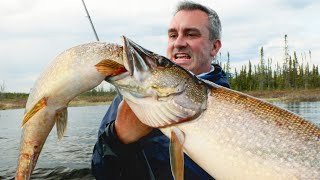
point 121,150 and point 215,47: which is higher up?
point 215,47

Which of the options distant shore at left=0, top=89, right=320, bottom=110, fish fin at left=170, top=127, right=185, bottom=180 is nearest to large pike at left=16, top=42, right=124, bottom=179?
fish fin at left=170, top=127, right=185, bottom=180

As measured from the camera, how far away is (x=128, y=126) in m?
2.81

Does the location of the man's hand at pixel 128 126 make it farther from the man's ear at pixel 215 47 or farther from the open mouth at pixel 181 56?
the man's ear at pixel 215 47

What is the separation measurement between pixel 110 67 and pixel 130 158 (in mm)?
1067

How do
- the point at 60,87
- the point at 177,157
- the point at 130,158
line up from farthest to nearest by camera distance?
the point at 130,158 → the point at 60,87 → the point at 177,157

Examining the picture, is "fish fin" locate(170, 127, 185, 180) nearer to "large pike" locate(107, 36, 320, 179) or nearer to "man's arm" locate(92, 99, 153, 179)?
"large pike" locate(107, 36, 320, 179)

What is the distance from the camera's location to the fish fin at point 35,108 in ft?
9.02

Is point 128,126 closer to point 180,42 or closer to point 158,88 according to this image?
point 158,88

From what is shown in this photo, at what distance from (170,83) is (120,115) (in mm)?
638

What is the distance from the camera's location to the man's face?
4273 mm

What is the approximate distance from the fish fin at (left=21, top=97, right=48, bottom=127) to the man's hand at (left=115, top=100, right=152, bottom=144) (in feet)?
1.79

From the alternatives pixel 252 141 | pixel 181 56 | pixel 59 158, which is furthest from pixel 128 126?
pixel 59 158

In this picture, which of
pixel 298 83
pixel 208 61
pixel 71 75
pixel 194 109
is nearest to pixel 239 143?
pixel 194 109

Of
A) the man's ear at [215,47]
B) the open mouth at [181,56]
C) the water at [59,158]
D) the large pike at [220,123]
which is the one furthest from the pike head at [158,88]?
the water at [59,158]
